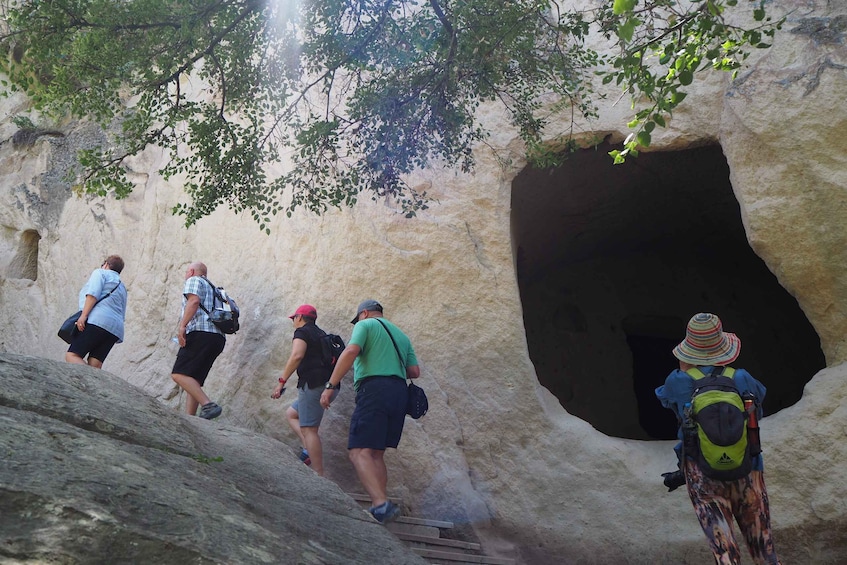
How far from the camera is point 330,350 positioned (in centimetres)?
564

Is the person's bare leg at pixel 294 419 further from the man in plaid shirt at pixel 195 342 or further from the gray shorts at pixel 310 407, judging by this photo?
the man in plaid shirt at pixel 195 342

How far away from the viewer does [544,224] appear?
27.8 ft

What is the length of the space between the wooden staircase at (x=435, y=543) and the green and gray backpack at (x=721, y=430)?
1754 millimetres

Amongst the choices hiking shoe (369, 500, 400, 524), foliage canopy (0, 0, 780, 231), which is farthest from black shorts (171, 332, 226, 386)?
hiking shoe (369, 500, 400, 524)

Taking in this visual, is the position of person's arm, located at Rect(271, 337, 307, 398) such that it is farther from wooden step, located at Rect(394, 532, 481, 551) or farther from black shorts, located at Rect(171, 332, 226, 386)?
wooden step, located at Rect(394, 532, 481, 551)

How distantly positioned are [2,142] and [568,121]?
7.87 m

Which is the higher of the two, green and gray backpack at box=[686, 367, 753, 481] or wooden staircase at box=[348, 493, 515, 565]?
green and gray backpack at box=[686, 367, 753, 481]

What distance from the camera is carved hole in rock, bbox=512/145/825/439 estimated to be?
870 cm

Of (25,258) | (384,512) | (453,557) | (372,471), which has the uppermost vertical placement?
(25,258)

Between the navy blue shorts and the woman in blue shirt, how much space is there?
89.3 inches

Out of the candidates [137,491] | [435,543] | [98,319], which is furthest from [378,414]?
[98,319]

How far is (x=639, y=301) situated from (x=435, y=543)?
18.3ft

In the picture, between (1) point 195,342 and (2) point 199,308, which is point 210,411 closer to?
A: (1) point 195,342

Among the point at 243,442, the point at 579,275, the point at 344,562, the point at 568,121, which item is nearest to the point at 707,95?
the point at 568,121
